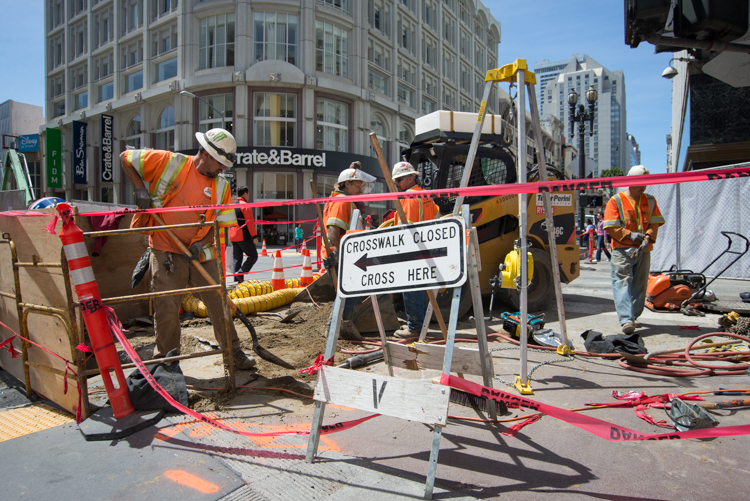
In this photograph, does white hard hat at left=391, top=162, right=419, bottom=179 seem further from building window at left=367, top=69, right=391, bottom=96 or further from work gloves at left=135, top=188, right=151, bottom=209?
building window at left=367, top=69, right=391, bottom=96

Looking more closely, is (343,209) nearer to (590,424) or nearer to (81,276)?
(81,276)

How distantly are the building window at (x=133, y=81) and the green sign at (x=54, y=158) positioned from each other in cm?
960

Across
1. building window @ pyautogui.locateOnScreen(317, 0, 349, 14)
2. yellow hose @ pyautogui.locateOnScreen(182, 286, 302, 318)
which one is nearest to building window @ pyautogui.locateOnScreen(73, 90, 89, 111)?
building window @ pyautogui.locateOnScreen(317, 0, 349, 14)

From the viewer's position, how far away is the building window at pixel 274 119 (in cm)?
2631

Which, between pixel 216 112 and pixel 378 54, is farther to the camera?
pixel 378 54

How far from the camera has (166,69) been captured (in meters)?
28.5

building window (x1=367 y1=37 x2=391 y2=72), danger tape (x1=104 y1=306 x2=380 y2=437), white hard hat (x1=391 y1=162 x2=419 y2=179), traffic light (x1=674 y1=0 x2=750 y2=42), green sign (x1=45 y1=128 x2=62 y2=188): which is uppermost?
building window (x1=367 y1=37 x2=391 y2=72)

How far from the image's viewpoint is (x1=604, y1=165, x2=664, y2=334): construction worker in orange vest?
4.96 metres

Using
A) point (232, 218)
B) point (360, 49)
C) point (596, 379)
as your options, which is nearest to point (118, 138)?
point (360, 49)

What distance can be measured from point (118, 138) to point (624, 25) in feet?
116

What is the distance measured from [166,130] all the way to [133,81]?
584cm

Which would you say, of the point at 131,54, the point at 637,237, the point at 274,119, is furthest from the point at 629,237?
the point at 131,54

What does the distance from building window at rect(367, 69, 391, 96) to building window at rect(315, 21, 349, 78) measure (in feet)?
6.96

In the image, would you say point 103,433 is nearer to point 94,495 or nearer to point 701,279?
point 94,495
